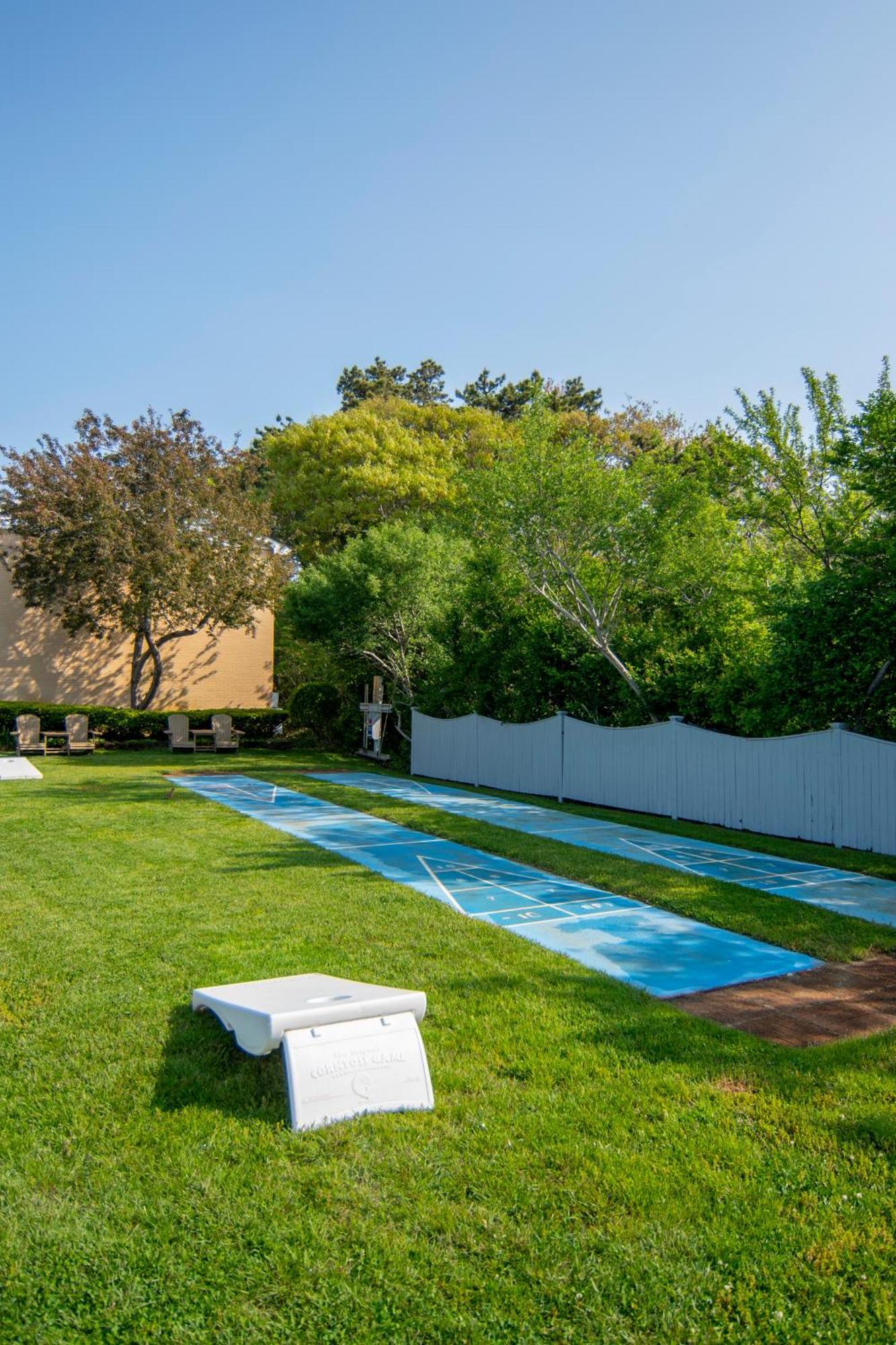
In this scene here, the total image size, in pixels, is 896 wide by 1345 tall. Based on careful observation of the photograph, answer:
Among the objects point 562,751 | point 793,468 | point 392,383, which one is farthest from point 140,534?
point 392,383

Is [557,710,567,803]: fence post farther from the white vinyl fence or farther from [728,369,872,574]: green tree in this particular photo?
[728,369,872,574]: green tree

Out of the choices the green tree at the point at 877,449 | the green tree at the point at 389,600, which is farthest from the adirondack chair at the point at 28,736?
the green tree at the point at 877,449

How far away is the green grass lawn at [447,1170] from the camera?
8.25 feet

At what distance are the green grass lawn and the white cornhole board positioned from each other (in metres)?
11.6

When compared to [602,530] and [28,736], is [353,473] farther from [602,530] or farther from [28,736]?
[602,530]

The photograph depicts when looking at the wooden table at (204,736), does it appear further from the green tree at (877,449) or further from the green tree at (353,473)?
the green tree at (877,449)

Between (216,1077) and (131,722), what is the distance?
23.3 m

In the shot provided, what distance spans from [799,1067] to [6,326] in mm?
17952

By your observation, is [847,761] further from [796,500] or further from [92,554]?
[92,554]

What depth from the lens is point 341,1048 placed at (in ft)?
12.2

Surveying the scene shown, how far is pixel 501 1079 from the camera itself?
13.0ft

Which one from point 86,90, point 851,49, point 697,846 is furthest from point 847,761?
point 86,90

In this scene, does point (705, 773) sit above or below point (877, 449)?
below

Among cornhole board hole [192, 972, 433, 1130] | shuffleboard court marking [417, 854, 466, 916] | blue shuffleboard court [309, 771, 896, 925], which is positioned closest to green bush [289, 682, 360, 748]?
blue shuffleboard court [309, 771, 896, 925]
